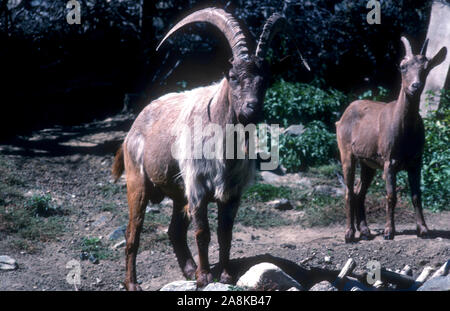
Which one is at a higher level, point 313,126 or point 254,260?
point 313,126

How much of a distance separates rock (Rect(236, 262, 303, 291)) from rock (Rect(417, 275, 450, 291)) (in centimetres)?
127

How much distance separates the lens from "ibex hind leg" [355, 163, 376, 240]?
7.95 meters

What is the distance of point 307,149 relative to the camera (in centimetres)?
1098

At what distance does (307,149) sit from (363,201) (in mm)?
2877

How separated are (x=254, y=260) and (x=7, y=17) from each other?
7.87 metres

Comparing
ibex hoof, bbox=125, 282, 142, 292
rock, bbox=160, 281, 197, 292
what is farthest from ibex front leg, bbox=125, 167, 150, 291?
rock, bbox=160, 281, 197, 292

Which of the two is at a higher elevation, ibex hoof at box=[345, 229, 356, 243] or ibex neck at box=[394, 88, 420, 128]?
ibex neck at box=[394, 88, 420, 128]

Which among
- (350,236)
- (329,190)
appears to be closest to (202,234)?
(350,236)

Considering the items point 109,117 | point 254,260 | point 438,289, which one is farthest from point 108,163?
point 438,289

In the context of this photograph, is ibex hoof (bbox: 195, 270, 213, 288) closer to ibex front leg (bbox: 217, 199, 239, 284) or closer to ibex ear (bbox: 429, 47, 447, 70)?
ibex front leg (bbox: 217, 199, 239, 284)

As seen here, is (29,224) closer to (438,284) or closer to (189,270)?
(189,270)

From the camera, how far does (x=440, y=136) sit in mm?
10078

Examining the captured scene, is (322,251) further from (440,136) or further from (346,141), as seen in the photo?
(440,136)

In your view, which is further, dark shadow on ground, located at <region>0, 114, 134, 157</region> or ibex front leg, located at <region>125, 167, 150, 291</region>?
dark shadow on ground, located at <region>0, 114, 134, 157</region>
